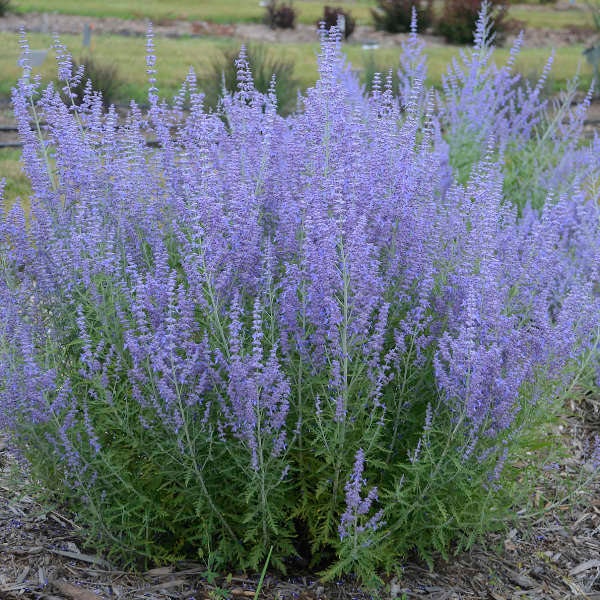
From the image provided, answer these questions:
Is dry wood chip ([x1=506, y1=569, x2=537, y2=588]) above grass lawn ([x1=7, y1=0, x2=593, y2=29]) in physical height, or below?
below

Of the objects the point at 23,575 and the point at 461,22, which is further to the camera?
the point at 461,22

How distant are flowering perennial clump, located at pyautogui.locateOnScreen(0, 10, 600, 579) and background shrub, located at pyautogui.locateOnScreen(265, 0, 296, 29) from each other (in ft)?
71.6

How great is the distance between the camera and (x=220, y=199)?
10.3ft

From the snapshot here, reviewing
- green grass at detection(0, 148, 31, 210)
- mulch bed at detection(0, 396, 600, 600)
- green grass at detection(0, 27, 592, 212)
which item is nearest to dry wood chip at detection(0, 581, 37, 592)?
mulch bed at detection(0, 396, 600, 600)

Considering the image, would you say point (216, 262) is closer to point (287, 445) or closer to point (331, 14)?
point (287, 445)

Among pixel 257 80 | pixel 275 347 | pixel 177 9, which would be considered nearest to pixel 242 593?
pixel 275 347

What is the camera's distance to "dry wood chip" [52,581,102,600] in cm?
313

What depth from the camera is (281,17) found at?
2422 cm

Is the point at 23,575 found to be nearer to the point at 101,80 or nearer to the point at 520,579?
the point at 520,579

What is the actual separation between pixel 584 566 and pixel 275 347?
202 cm

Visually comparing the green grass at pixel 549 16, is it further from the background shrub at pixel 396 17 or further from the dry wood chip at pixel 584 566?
the dry wood chip at pixel 584 566

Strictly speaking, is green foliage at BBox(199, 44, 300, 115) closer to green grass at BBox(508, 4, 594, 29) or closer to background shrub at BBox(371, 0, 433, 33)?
background shrub at BBox(371, 0, 433, 33)

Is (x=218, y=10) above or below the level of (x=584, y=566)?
above

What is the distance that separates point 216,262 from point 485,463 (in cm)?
132
